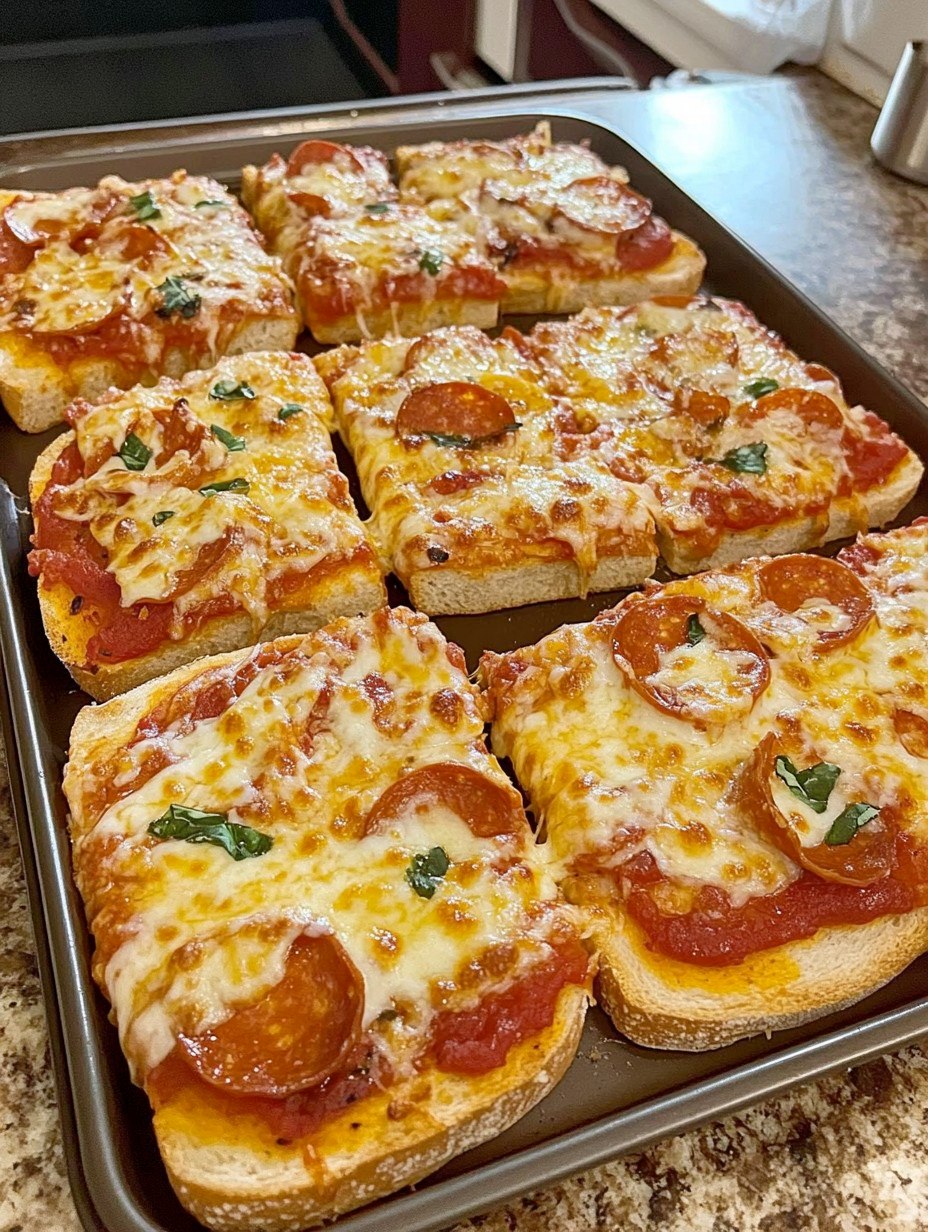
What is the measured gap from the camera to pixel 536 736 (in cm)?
236

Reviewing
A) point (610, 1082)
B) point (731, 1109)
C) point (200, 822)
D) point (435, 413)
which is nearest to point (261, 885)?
point (200, 822)

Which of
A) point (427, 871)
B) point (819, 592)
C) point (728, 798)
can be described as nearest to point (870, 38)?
point (819, 592)

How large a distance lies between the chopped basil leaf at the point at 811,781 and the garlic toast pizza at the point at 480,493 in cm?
95

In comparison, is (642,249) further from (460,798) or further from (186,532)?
(460,798)

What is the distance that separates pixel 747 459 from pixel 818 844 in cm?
143

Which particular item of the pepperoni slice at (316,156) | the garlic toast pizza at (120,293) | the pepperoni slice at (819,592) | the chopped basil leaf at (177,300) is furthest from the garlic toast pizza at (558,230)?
the pepperoni slice at (819,592)

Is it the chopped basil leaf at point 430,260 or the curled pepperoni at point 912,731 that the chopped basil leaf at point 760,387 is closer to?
the chopped basil leaf at point 430,260

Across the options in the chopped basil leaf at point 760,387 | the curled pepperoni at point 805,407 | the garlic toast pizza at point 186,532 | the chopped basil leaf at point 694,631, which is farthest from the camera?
the chopped basil leaf at point 760,387

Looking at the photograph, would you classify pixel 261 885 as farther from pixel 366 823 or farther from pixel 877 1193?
pixel 877 1193

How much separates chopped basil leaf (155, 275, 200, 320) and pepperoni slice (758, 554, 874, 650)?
211 cm

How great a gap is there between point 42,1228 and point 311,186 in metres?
3.62

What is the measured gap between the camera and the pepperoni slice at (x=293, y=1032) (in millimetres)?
1788

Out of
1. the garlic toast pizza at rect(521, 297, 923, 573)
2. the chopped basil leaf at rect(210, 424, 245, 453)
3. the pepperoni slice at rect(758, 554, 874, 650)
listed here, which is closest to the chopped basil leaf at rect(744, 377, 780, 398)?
the garlic toast pizza at rect(521, 297, 923, 573)

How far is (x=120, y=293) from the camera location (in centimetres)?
350
